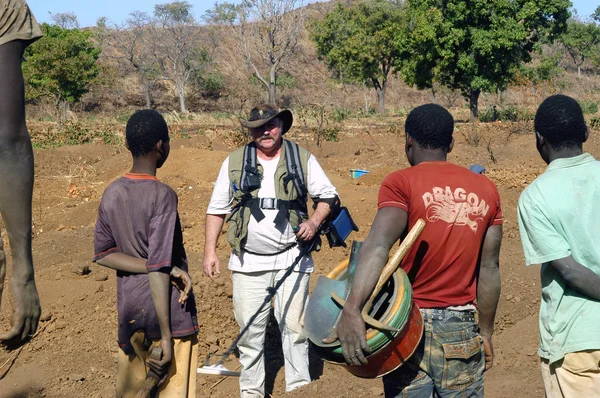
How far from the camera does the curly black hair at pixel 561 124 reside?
10.4 ft

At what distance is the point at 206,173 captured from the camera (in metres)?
13.8

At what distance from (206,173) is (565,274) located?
11.2 m

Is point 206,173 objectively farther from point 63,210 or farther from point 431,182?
point 431,182

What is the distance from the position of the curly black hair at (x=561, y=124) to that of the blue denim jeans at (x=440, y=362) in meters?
0.84

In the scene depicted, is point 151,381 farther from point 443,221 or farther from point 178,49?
point 178,49

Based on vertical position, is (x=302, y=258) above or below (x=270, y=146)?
below

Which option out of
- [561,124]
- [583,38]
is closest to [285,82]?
[583,38]

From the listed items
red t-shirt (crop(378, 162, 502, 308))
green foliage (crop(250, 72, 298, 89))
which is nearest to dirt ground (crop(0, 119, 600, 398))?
red t-shirt (crop(378, 162, 502, 308))

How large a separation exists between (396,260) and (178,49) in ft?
182

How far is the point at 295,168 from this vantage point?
16.7 ft

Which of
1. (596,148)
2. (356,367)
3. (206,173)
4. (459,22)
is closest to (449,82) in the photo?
(459,22)

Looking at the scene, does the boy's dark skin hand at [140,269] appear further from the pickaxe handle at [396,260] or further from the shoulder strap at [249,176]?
the shoulder strap at [249,176]

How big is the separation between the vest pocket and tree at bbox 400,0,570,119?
30.0 meters

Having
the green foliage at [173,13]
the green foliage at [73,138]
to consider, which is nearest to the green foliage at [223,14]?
the green foliage at [173,13]
